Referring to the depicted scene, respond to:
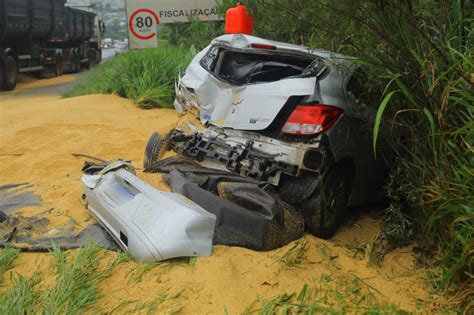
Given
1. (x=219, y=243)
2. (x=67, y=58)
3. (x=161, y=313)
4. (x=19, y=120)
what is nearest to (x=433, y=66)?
(x=219, y=243)

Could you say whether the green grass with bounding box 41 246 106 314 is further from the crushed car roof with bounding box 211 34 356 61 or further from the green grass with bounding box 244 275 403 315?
the crushed car roof with bounding box 211 34 356 61

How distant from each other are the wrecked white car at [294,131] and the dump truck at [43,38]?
1250cm

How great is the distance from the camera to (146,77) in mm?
10102

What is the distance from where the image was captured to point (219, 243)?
3643 mm

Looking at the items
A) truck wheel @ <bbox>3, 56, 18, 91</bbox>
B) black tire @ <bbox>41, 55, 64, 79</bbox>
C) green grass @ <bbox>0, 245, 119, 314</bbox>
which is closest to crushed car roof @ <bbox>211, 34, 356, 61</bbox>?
green grass @ <bbox>0, 245, 119, 314</bbox>

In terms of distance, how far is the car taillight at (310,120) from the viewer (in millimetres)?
3953

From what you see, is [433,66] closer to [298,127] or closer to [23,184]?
[298,127]

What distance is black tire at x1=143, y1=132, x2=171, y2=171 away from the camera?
5.21 metres

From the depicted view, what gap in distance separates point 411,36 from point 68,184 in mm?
3278

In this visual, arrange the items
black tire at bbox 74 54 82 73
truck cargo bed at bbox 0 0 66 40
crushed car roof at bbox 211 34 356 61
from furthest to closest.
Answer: black tire at bbox 74 54 82 73
truck cargo bed at bbox 0 0 66 40
crushed car roof at bbox 211 34 356 61

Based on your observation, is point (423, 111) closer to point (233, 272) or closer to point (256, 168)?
point (256, 168)

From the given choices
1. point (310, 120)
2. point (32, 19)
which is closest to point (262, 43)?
point (310, 120)

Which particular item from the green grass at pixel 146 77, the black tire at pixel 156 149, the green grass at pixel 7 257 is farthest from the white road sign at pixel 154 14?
the green grass at pixel 7 257

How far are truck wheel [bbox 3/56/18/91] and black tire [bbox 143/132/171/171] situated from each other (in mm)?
12670
